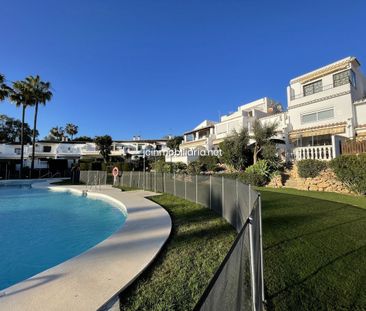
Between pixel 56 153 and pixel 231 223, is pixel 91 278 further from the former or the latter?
pixel 56 153

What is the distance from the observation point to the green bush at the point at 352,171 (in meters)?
12.0

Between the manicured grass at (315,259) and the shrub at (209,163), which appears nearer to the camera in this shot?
the manicured grass at (315,259)

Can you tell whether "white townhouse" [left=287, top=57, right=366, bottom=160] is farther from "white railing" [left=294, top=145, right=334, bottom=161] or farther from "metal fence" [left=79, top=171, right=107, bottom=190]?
"metal fence" [left=79, top=171, right=107, bottom=190]

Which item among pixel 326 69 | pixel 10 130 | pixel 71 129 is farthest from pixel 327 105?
pixel 10 130

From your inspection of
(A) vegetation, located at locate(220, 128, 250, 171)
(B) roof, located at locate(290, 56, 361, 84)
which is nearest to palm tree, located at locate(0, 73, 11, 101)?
(A) vegetation, located at locate(220, 128, 250, 171)

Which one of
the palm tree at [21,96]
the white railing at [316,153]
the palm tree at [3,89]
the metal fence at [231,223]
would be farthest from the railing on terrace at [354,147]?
the palm tree at [3,89]

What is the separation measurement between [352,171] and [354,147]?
Answer: 113 inches

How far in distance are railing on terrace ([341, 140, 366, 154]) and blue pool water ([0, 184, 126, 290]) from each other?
14.5m

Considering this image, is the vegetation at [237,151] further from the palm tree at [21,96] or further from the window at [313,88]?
the palm tree at [21,96]

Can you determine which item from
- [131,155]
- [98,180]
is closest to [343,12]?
[98,180]

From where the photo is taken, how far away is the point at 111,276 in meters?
4.52

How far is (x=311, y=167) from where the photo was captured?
15.5 meters

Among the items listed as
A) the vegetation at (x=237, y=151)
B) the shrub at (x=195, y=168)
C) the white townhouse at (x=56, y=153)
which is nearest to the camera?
the vegetation at (x=237, y=151)

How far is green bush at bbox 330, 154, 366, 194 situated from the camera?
39.4 feet
